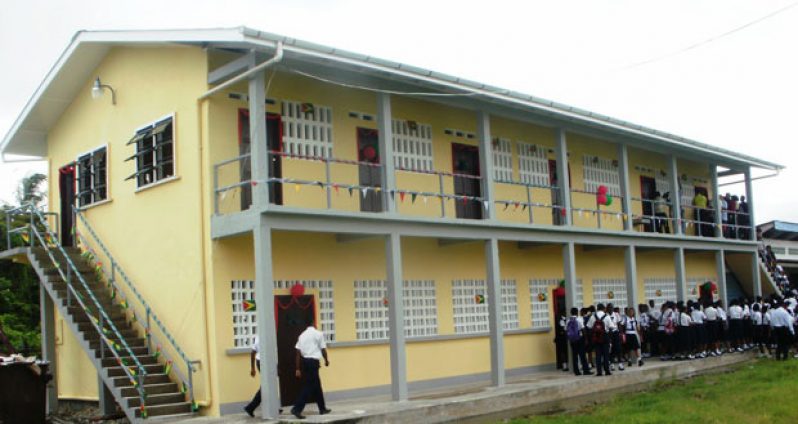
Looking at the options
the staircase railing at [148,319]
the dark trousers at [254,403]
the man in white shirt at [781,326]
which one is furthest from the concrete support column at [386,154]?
the man in white shirt at [781,326]

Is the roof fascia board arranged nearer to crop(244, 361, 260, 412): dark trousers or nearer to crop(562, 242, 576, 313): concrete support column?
crop(562, 242, 576, 313): concrete support column

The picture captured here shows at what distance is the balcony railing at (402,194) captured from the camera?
1513 cm

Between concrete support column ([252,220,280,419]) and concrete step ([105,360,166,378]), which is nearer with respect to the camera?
concrete support column ([252,220,280,419])

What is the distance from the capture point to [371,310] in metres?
17.2

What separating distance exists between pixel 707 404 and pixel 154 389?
895 centimetres

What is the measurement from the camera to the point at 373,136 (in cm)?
1764

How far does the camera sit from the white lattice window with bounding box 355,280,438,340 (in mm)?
16984

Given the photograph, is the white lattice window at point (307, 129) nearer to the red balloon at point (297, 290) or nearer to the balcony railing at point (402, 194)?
the balcony railing at point (402, 194)

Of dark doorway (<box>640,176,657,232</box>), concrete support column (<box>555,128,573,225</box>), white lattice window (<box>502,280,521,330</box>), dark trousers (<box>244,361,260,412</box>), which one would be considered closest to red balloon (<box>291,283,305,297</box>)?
dark trousers (<box>244,361,260,412</box>)

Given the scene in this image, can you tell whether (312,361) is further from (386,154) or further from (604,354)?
(604,354)

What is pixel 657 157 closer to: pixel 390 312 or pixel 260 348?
pixel 390 312

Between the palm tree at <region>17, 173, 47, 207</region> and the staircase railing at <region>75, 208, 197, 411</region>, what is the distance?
15700mm

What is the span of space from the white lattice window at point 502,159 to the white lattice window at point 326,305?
5.52m

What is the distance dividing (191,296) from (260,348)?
2.23 meters
